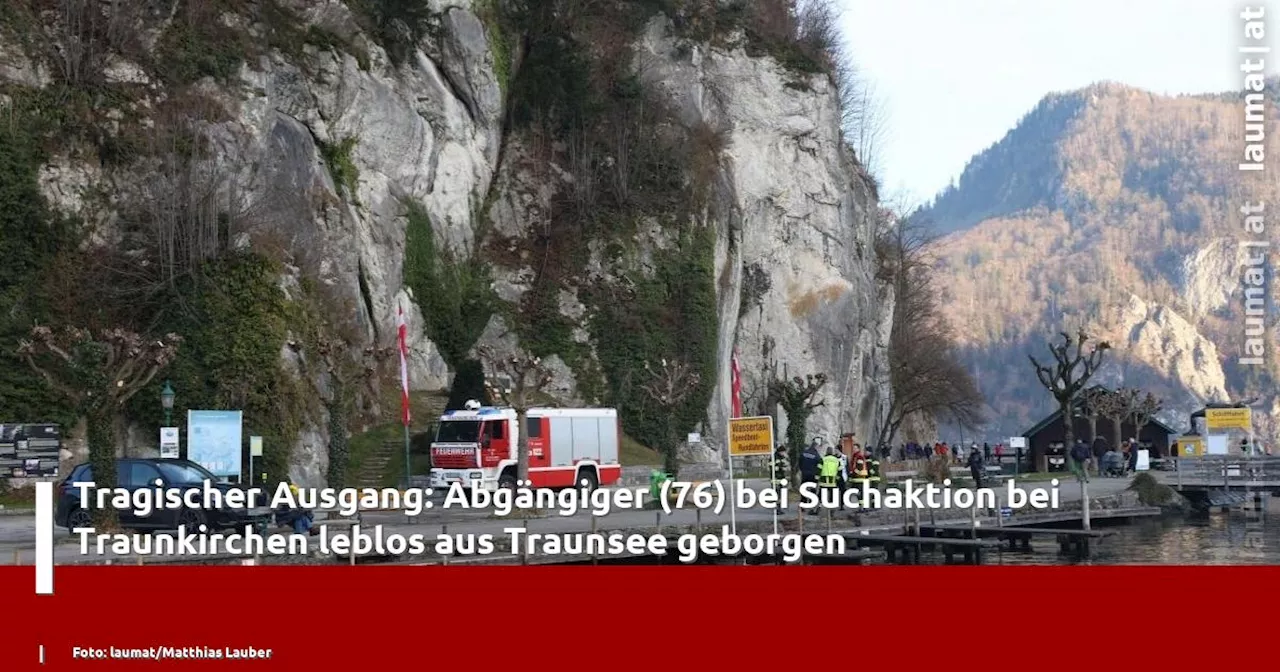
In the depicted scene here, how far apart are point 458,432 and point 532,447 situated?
222 centimetres

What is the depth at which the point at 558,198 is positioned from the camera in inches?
2391

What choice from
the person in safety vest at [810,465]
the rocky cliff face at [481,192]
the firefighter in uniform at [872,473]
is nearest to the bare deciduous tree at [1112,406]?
the rocky cliff face at [481,192]

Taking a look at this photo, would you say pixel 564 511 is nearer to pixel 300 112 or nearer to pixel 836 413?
pixel 300 112

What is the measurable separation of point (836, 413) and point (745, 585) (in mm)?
51844

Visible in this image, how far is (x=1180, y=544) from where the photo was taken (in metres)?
35.8

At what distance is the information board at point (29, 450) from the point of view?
3516cm

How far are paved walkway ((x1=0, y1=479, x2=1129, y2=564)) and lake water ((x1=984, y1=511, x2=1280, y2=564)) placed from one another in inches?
116

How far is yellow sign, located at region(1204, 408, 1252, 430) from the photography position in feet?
174

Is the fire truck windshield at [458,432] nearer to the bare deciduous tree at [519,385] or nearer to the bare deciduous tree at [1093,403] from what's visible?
the bare deciduous tree at [519,385]

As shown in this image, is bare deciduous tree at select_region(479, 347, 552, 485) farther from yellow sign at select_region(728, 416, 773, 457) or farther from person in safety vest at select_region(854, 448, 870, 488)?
yellow sign at select_region(728, 416, 773, 457)

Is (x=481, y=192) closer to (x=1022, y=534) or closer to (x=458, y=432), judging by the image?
(x=458, y=432)

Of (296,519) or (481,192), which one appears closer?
(296,519)

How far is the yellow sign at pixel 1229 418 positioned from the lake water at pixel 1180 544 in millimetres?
7920

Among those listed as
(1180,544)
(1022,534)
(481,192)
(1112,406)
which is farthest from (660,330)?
(1112,406)
